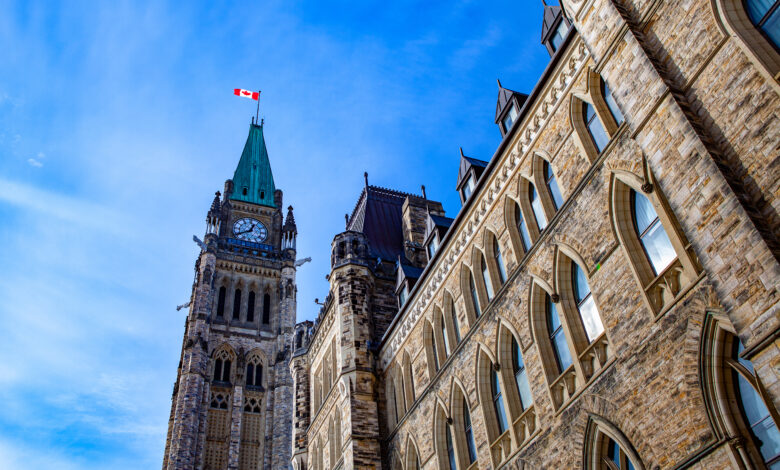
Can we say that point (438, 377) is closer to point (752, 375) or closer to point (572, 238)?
point (572, 238)

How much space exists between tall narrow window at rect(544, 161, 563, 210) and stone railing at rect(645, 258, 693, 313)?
3.12 m

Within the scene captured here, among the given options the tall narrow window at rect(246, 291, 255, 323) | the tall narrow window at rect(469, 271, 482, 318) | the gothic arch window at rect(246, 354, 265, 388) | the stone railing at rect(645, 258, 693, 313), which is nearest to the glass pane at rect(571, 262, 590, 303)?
the stone railing at rect(645, 258, 693, 313)

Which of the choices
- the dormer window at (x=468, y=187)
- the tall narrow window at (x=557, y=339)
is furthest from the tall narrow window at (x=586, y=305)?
the dormer window at (x=468, y=187)

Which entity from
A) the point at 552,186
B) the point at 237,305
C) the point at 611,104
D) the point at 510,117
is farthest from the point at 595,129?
the point at 237,305

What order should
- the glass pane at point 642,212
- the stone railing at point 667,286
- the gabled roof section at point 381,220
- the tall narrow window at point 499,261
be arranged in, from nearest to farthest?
the stone railing at point 667,286 → the glass pane at point 642,212 → the tall narrow window at point 499,261 → the gabled roof section at point 381,220

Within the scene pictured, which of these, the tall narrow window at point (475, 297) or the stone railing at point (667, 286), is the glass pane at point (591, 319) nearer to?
the stone railing at point (667, 286)

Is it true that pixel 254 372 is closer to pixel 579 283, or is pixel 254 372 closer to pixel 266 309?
pixel 266 309

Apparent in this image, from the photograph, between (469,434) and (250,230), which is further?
(250,230)

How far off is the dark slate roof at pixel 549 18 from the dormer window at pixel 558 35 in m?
0.15

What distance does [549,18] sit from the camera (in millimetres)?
15617

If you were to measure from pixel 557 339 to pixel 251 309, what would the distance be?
5252cm

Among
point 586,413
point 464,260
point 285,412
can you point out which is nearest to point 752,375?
point 586,413

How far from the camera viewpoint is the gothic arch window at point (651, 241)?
10062mm

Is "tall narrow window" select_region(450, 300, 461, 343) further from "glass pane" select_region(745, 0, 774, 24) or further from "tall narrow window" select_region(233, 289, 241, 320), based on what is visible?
"tall narrow window" select_region(233, 289, 241, 320)
